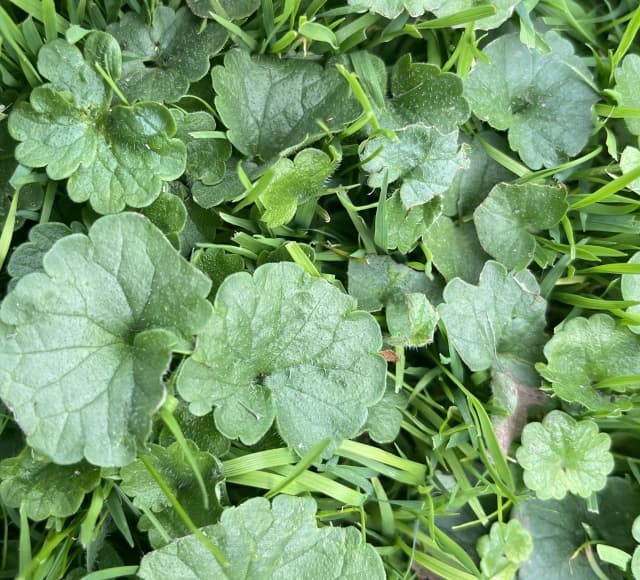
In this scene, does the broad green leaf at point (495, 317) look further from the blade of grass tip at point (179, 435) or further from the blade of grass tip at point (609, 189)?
the blade of grass tip at point (179, 435)

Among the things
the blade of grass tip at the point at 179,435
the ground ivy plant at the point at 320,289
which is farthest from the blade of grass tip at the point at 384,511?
the blade of grass tip at the point at 179,435

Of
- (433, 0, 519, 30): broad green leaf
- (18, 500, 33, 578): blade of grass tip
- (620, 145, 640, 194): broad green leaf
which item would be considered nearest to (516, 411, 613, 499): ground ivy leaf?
(620, 145, 640, 194): broad green leaf

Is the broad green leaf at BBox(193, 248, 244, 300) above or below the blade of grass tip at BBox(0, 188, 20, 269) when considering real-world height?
below

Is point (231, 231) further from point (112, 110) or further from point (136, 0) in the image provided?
point (136, 0)

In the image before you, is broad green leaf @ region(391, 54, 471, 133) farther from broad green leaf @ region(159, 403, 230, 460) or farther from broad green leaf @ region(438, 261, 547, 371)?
broad green leaf @ region(159, 403, 230, 460)

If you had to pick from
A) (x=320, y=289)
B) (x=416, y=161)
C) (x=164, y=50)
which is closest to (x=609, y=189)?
(x=416, y=161)

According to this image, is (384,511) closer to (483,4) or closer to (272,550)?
(272,550)

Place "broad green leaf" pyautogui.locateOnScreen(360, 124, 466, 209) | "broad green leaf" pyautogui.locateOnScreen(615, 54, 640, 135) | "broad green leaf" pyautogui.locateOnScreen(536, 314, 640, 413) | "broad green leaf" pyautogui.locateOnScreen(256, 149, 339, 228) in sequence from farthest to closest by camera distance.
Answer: "broad green leaf" pyautogui.locateOnScreen(615, 54, 640, 135) < "broad green leaf" pyautogui.locateOnScreen(536, 314, 640, 413) < "broad green leaf" pyautogui.locateOnScreen(360, 124, 466, 209) < "broad green leaf" pyautogui.locateOnScreen(256, 149, 339, 228)
